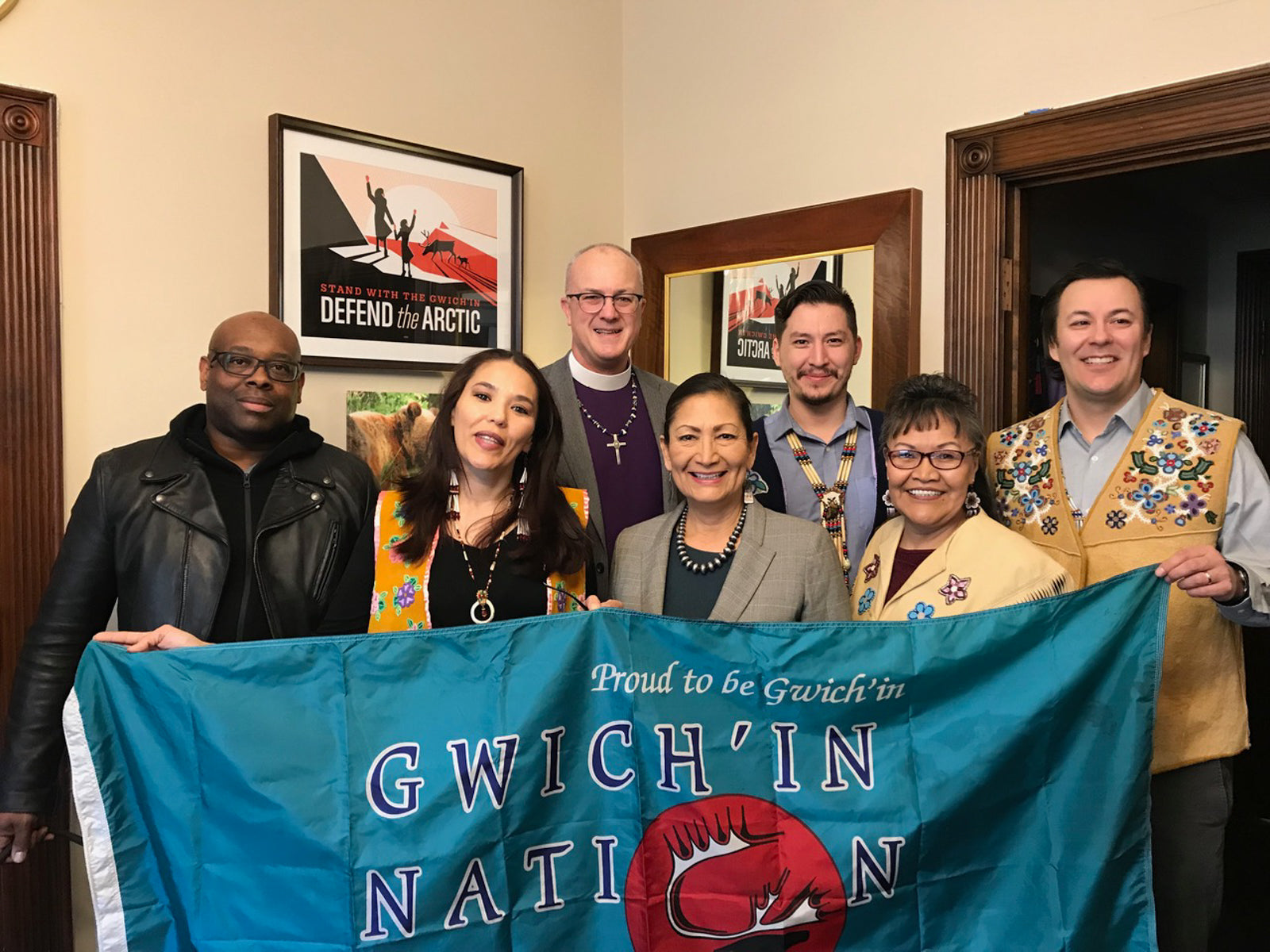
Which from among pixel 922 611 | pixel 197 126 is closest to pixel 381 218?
pixel 197 126

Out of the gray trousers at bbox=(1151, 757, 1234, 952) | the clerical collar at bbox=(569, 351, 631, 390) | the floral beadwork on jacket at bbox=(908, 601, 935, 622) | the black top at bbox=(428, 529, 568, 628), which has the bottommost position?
the gray trousers at bbox=(1151, 757, 1234, 952)

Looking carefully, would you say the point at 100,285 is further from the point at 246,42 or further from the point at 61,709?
the point at 61,709

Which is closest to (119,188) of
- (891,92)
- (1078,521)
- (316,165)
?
(316,165)

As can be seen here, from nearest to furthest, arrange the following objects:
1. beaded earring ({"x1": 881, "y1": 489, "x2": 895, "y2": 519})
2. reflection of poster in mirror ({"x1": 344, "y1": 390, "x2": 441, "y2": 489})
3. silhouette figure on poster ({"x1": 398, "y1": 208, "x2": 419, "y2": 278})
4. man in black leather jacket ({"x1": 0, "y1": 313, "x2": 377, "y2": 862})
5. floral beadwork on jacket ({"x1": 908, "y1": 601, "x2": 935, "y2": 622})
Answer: floral beadwork on jacket ({"x1": 908, "y1": 601, "x2": 935, "y2": 622}) → man in black leather jacket ({"x1": 0, "y1": 313, "x2": 377, "y2": 862}) → beaded earring ({"x1": 881, "y1": 489, "x2": 895, "y2": 519}) → reflection of poster in mirror ({"x1": 344, "y1": 390, "x2": 441, "y2": 489}) → silhouette figure on poster ({"x1": 398, "y1": 208, "x2": 419, "y2": 278})

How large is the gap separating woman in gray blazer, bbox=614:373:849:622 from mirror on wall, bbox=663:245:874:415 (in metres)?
1.34

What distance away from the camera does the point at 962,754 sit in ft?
6.02

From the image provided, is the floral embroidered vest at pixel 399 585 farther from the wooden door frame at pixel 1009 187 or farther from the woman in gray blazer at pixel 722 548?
the wooden door frame at pixel 1009 187

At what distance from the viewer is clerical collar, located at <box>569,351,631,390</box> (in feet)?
8.85

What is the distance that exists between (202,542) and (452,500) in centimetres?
54

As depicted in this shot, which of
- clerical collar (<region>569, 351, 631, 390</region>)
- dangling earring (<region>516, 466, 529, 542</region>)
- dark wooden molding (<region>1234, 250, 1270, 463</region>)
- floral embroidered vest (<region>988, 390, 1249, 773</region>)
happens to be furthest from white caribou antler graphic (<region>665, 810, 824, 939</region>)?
dark wooden molding (<region>1234, 250, 1270, 463</region>)

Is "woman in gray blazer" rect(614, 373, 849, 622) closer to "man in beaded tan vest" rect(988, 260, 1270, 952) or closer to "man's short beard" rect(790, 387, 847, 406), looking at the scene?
"man's short beard" rect(790, 387, 847, 406)

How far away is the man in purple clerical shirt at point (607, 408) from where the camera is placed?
261 centimetres

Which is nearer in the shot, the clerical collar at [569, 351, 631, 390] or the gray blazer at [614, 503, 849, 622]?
the gray blazer at [614, 503, 849, 622]

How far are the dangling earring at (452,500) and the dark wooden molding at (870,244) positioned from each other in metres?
1.65
